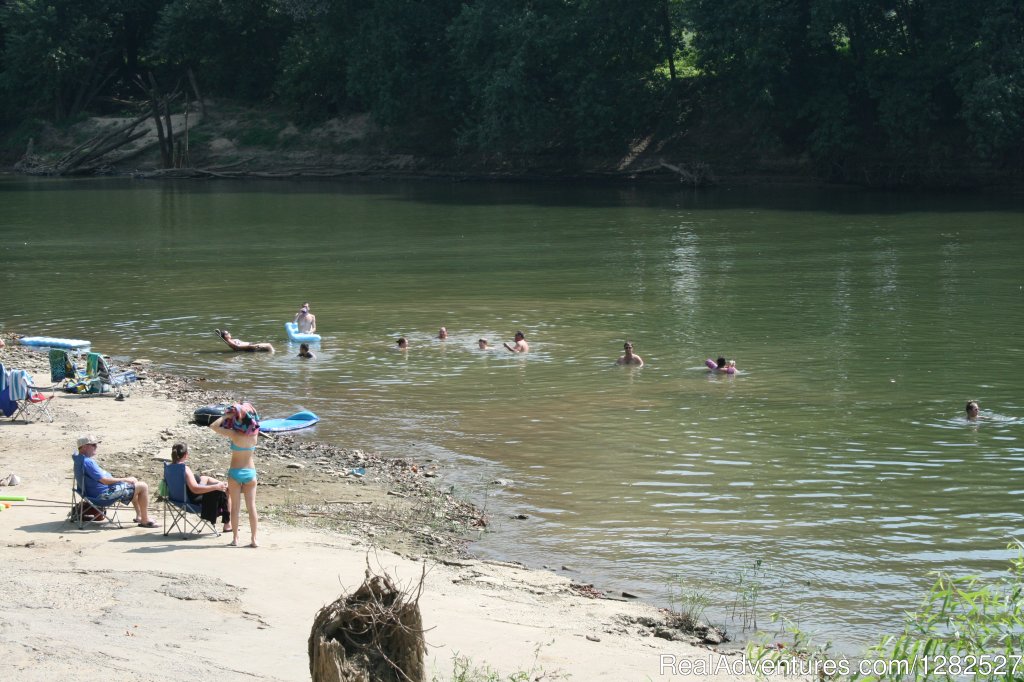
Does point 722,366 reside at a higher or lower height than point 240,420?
lower

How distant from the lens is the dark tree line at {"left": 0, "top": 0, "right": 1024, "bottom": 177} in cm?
5509

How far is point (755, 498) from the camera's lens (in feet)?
51.3

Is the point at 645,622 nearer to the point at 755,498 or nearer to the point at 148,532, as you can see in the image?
the point at 755,498

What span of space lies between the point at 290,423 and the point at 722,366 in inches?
326

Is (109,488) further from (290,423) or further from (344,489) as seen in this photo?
(290,423)

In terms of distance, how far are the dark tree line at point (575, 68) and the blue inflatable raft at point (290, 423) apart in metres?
40.0

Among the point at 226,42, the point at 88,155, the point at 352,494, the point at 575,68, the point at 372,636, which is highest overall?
the point at 226,42

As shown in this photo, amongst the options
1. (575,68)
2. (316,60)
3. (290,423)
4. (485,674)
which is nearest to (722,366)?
(290,423)

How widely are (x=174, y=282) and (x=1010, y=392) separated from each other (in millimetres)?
22959

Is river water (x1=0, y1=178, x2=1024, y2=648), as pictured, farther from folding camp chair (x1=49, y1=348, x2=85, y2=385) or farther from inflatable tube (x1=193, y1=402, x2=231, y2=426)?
folding camp chair (x1=49, y1=348, x2=85, y2=385)

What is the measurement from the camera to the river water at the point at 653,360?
46.4 feet

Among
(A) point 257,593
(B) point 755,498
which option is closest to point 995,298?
(B) point 755,498

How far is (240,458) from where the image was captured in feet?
42.7

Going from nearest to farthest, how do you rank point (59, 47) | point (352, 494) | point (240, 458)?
point (240, 458) < point (352, 494) < point (59, 47)
